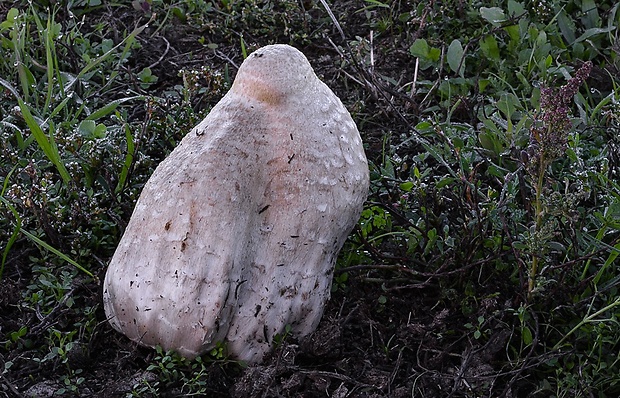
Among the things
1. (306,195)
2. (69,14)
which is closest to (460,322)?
(306,195)

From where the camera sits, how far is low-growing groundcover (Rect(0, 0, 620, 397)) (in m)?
2.43

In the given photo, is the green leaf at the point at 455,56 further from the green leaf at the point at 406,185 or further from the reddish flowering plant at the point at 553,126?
the reddish flowering plant at the point at 553,126

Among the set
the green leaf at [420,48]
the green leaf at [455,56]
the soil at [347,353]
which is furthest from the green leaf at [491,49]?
the soil at [347,353]

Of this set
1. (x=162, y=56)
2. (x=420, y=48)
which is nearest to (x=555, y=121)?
(x=420, y=48)

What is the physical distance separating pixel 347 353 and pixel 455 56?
1.76 metres

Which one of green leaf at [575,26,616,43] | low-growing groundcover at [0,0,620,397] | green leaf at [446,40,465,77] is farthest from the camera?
green leaf at [575,26,616,43]

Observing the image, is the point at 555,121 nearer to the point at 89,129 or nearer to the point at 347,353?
the point at 347,353

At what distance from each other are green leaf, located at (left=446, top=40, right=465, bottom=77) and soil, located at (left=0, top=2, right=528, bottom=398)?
133 centimetres

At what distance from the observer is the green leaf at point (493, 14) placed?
3.84m

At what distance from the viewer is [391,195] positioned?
307 cm

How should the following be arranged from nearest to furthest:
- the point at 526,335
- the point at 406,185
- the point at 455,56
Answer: the point at 526,335 < the point at 406,185 < the point at 455,56

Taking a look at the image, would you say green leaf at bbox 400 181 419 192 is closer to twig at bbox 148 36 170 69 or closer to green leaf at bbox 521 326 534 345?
green leaf at bbox 521 326 534 345

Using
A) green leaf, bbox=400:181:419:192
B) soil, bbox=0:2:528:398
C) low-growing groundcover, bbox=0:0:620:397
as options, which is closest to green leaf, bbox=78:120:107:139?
low-growing groundcover, bbox=0:0:620:397

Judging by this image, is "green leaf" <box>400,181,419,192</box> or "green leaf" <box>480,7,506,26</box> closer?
"green leaf" <box>400,181,419,192</box>
